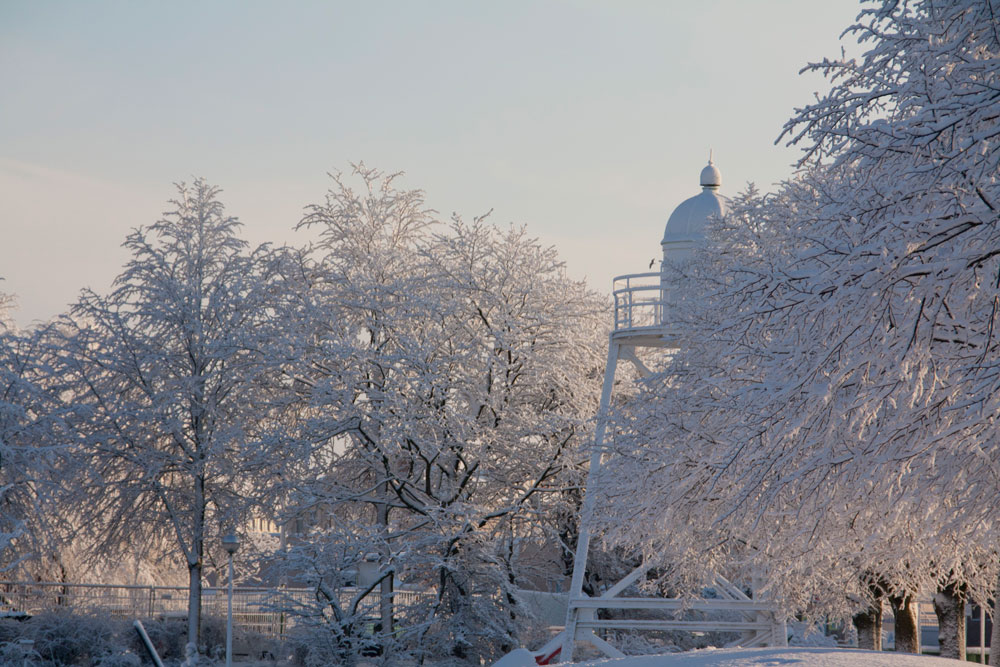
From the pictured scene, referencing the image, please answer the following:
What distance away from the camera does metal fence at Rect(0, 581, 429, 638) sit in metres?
25.0

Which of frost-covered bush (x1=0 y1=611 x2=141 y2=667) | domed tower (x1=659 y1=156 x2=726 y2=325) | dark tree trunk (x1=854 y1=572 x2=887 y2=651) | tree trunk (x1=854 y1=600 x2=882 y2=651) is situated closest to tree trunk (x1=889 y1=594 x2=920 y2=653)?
dark tree trunk (x1=854 y1=572 x2=887 y2=651)

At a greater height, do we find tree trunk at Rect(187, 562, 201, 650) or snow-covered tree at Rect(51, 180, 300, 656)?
snow-covered tree at Rect(51, 180, 300, 656)

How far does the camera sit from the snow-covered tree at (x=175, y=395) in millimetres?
24484

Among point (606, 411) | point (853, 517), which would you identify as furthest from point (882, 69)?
point (606, 411)

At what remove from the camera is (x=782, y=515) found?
40.9ft

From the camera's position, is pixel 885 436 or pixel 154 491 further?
pixel 154 491

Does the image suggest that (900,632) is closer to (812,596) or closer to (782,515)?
(812,596)

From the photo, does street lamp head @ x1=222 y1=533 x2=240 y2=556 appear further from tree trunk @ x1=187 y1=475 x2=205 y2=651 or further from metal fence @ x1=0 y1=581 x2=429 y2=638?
tree trunk @ x1=187 y1=475 x2=205 y2=651

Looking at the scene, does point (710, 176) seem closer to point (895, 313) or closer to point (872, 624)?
point (872, 624)

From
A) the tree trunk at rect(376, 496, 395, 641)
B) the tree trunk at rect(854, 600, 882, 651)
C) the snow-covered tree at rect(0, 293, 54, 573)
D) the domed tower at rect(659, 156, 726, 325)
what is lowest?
the tree trunk at rect(854, 600, 882, 651)

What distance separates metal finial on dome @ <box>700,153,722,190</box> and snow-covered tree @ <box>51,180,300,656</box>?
398 inches

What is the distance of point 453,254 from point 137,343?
25.2ft

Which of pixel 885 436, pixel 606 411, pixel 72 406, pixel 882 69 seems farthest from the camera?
pixel 72 406

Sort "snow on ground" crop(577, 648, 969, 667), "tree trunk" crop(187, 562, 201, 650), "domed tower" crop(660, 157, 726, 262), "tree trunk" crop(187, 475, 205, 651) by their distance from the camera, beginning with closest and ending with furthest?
1. "snow on ground" crop(577, 648, 969, 667)
2. "domed tower" crop(660, 157, 726, 262)
3. "tree trunk" crop(187, 562, 201, 650)
4. "tree trunk" crop(187, 475, 205, 651)
